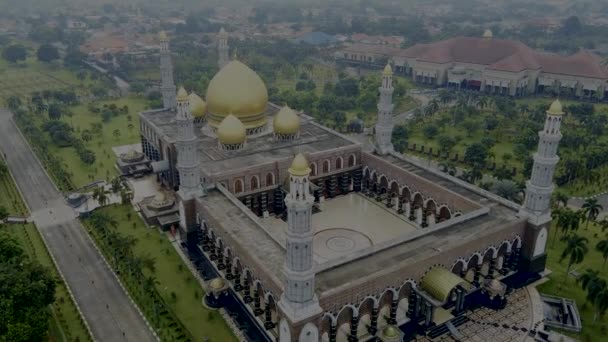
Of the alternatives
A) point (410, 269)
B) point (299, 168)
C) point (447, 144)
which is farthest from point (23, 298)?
point (447, 144)

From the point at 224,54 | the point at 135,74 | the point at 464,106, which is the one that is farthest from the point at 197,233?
the point at 135,74

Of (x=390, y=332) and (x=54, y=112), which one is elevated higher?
(x=54, y=112)

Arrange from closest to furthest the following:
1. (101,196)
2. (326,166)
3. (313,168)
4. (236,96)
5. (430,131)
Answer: (101,196) < (313,168) < (326,166) < (236,96) < (430,131)

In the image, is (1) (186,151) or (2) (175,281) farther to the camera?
(1) (186,151)

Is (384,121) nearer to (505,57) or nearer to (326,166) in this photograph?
(326,166)

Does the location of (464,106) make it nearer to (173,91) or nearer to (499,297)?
(173,91)

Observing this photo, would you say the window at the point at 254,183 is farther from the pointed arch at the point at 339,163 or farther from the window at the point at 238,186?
the pointed arch at the point at 339,163

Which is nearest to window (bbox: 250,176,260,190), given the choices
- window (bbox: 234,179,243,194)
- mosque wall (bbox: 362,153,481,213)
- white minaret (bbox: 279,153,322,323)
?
window (bbox: 234,179,243,194)
